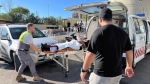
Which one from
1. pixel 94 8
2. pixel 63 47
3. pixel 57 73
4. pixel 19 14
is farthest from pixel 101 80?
pixel 19 14

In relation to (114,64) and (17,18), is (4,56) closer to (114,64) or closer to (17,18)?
(114,64)

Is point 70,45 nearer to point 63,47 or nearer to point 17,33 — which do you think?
point 63,47

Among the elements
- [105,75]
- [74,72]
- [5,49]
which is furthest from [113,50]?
[5,49]

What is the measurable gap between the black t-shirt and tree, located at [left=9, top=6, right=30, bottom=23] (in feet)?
133

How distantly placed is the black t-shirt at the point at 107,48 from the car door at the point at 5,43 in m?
4.73

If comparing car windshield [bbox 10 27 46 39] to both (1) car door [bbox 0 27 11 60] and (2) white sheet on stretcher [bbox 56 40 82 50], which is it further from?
(2) white sheet on stretcher [bbox 56 40 82 50]

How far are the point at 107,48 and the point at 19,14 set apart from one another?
142 feet

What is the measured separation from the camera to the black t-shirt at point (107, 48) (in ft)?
7.25

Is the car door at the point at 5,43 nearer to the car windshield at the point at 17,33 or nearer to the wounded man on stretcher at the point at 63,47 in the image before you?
the car windshield at the point at 17,33

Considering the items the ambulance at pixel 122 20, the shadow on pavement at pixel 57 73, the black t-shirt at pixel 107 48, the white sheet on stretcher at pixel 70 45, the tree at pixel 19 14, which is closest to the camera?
the black t-shirt at pixel 107 48

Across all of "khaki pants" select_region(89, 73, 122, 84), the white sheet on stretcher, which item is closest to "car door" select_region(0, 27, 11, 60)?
the white sheet on stretcher

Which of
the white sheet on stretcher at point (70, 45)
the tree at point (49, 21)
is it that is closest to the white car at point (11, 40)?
the white sheet on stretcher at point (70, 45)

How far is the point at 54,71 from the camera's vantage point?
5.94m

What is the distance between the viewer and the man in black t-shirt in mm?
Answer: 2217
